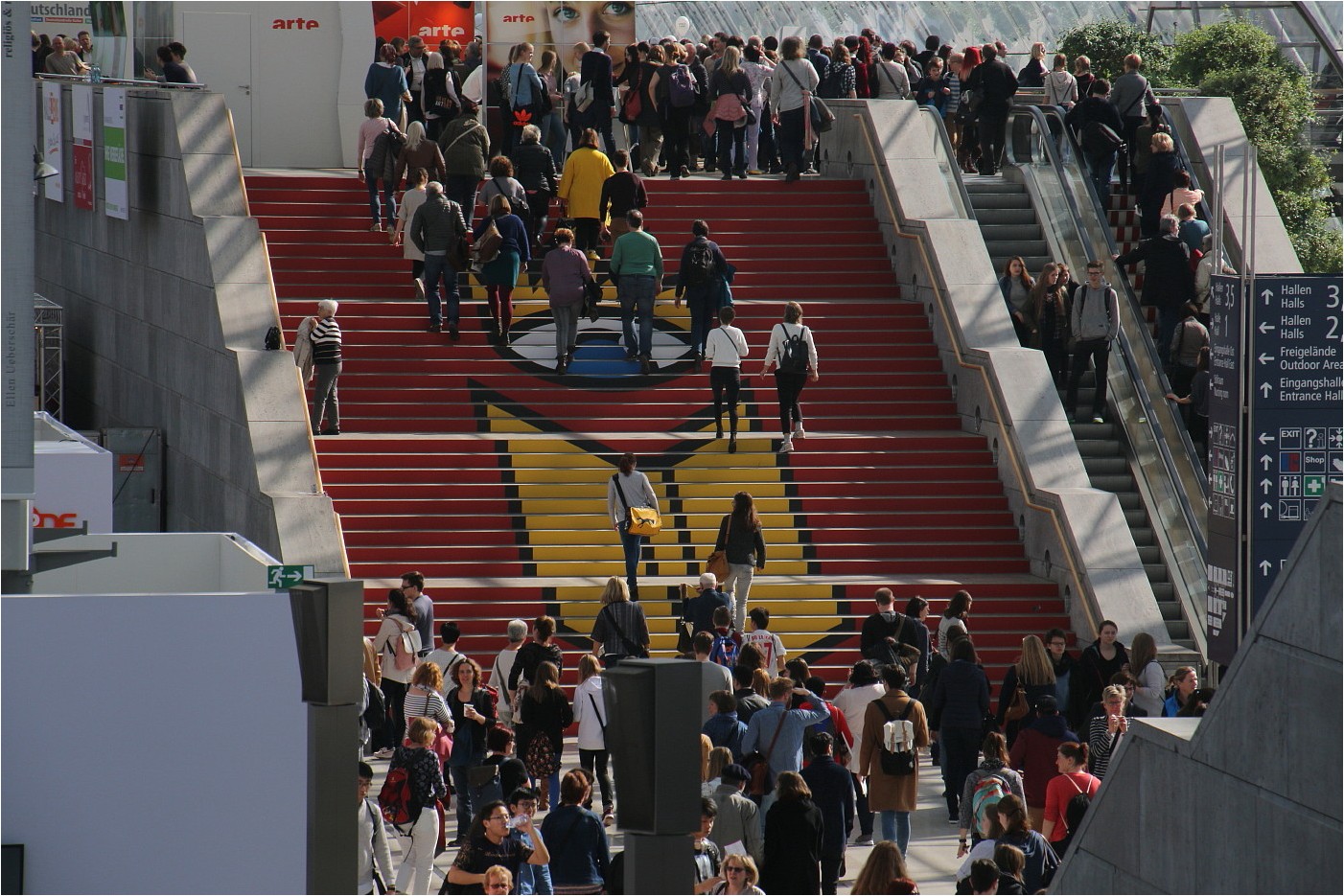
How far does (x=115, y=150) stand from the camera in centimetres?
2636

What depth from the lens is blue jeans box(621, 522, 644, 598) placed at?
19.0 meters

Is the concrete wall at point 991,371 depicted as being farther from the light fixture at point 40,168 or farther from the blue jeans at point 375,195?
the light fixture at point 40,168

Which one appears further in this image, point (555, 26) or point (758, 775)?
point (555, 26)

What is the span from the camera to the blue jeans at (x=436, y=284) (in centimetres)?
2281

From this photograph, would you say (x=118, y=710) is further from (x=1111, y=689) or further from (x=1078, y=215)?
(x=1078, y=215)

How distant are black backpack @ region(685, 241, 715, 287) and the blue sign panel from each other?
332 inches

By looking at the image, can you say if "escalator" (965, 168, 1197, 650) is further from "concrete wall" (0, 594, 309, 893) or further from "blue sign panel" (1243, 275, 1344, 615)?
"concrete wall" (0, 594, 309, 893)

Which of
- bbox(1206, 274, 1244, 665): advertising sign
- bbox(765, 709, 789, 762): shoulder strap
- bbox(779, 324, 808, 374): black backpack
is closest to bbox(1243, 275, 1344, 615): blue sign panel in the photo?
bbox(1206, 274, 1244, 665): advertising sign

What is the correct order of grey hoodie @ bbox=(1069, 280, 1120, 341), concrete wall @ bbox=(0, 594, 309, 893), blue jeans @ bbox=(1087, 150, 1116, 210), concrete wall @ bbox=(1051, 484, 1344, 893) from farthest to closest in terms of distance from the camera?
1. blue jeans @ bbox=(1087, 150, 1116, 210)
2. grey hoodie @ bbox=(1069, 280, 1120, 341)
3. concrete wall @ bbox=(0, 594, 309, 893)
4. concrete wall @ bbox=(1051, 484, 1344, 893)

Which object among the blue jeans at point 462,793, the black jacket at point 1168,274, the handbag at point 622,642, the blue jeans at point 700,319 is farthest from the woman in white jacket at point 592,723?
the black jacket at point 1168,274

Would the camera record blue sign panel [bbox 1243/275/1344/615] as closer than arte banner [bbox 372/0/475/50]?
Yes

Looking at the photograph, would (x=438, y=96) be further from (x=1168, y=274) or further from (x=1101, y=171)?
(x=1168, y=274)

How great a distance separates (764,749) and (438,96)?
602 inches

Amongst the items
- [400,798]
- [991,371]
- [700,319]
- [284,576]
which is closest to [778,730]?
[400,798]
